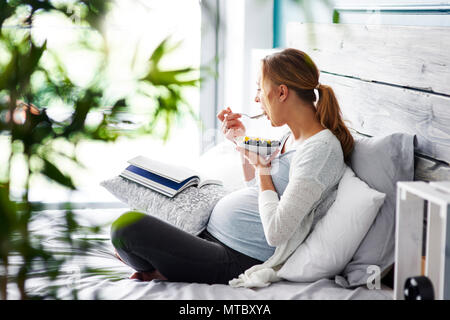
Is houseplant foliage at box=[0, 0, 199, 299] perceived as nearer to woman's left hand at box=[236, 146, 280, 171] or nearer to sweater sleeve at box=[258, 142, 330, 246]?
sweater sleeve at box=[258, 142, 330, 246]

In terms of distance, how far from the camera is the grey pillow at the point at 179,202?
1812mm

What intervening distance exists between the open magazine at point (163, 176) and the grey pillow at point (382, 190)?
62 cm

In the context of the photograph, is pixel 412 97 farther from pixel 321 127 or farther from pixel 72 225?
pixel 72 225

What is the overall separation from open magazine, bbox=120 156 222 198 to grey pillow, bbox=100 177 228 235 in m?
0.02

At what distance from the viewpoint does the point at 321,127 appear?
1698mm

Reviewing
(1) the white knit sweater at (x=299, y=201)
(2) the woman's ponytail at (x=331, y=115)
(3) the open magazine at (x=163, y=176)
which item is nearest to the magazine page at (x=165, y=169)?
(3) the open magazine at (x=163, y=176)

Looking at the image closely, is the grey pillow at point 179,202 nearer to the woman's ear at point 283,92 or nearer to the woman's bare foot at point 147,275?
the woman's bare foot at point 147,275

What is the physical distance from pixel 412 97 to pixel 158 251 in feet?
2.84

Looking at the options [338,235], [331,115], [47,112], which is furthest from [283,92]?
[47,112]

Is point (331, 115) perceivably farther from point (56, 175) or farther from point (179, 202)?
point (56, 175)

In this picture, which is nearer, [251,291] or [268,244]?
[251,291]

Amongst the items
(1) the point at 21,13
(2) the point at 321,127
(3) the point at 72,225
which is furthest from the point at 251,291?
(1) the point at 21,13

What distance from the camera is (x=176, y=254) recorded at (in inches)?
62.6

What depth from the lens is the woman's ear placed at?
1694 mm
